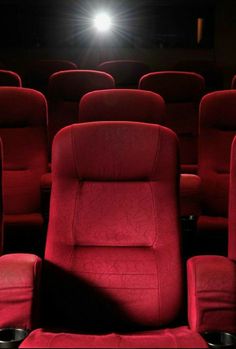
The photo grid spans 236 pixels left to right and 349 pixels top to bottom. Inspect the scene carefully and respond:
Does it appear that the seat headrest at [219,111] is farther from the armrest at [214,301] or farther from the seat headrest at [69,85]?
the armrest at [214,301]

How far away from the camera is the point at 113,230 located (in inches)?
63.0

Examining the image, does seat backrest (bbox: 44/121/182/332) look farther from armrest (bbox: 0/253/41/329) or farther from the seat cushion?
the seat cushion

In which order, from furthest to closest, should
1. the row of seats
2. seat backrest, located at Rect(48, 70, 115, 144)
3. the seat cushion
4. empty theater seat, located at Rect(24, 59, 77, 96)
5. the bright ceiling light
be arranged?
1. the bright ceiling light
2. empty theater seat, located at Rect(24, 59, 77, 96)
3. seat backrest, located at Rect(48, 70, 115, 144)
4. the row of seats
5. the seat cushion

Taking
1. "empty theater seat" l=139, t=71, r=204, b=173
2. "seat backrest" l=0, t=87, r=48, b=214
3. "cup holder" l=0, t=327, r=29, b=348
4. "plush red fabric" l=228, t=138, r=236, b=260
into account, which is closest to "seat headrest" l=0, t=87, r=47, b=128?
"seat backrest" l=0, t=87, r=48, b=214

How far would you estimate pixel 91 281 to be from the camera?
5.13 ft

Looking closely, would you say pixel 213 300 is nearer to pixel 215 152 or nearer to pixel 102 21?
pixel 215 152

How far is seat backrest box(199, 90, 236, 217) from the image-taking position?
2422mm

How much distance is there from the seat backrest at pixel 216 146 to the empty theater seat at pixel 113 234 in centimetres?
88

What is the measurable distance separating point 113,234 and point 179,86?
170 cm

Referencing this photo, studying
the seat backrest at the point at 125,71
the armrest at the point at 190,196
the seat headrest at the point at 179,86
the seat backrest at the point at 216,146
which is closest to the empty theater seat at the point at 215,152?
the seat backrest at the point at 216,146

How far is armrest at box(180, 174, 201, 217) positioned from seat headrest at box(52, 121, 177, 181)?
641 millimetres

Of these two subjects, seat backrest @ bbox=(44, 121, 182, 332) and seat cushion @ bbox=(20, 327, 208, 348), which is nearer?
seat cushion @ bbox=(20, 327, 208, 348)

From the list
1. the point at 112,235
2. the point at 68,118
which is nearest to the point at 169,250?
the point at 112,235

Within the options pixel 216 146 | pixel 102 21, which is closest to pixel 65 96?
pixel 216 146
